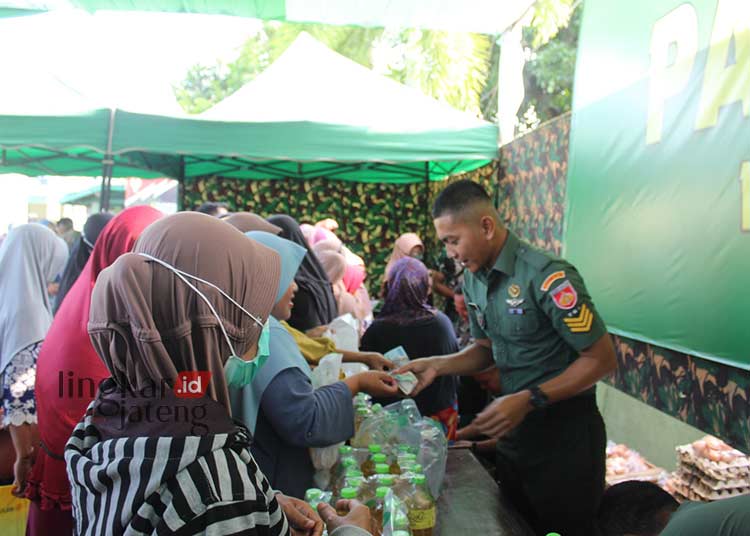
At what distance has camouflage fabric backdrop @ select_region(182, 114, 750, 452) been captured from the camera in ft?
7.97

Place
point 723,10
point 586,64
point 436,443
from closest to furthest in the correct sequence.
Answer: point 436,443 → point 723,10 → point 586,64

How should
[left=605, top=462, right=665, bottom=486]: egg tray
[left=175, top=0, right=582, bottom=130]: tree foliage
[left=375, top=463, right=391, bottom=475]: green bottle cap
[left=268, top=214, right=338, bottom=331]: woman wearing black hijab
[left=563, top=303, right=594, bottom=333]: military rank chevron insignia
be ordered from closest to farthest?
[left=375, top=463, right=391, bottom=475]: green bottle cap, [left=563, top=303, right=594, bottom=333]: military rank chevron insignia, [left=268, top=214, right=338, bottom=331]: woman wearing black hijab, [left=605, top=462, right=665, bottom=486]: egg tray, [left=175, top=0, right=582, bottom=130]: tree foliage

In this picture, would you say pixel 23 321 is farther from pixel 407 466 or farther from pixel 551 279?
pixel 551 279

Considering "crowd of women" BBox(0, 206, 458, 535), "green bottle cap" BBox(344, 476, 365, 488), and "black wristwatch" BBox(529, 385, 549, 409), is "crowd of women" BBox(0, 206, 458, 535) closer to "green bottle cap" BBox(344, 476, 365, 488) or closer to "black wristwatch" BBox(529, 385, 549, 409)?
"green bottle cap" BBox(344, 476, 365, 488)

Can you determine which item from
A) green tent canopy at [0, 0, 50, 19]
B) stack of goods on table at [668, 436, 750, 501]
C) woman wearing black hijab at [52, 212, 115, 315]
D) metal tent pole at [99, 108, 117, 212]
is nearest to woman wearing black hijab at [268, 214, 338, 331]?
woman wearing black hijab at [52, 212, 115, 315]

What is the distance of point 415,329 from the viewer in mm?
3008

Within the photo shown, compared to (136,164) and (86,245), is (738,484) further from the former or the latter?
(136,164)

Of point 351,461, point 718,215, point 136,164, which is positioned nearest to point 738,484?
point 718,215

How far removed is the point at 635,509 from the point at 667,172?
5.37 feet

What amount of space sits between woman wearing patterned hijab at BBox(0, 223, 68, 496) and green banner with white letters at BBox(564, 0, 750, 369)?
2.67 meters

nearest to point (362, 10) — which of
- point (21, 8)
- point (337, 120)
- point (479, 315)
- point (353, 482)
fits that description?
point (337, 120)

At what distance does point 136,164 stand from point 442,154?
4.00m

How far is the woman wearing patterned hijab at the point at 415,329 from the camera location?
2984 mm

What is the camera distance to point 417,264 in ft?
10.2
